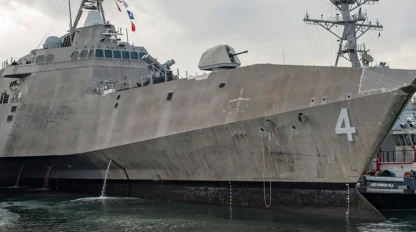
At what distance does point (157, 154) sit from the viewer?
18.4 meters

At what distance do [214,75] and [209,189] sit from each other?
3748 millimetres

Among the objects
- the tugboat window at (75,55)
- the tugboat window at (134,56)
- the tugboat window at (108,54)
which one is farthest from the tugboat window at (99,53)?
the tugboat window at (134,56)

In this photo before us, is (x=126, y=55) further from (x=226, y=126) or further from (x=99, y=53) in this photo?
(x=226, y=126)

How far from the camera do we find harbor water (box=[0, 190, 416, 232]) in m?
13.8

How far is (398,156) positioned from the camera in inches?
857

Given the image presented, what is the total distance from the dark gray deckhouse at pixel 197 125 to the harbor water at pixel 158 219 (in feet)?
2.38

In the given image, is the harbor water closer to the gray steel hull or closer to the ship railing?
the gray steel hull

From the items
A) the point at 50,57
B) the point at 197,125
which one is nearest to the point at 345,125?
the point at 197,125

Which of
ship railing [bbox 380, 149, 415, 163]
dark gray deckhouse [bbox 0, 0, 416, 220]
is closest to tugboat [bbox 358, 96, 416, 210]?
ship railing [bbox 380, 149, 415, 163]

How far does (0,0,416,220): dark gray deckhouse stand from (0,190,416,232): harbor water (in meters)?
0.72

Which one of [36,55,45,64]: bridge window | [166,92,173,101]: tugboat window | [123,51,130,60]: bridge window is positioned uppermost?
[123,51,130,60]: bridge window

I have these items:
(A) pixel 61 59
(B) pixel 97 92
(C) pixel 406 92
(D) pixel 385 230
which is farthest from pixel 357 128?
(A) pixel 61 59

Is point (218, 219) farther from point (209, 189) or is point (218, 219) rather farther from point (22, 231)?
point (22, 231)

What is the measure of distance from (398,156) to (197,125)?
9.40m
